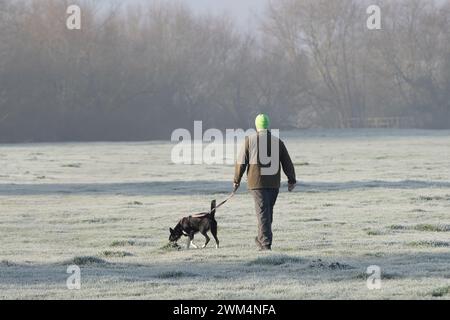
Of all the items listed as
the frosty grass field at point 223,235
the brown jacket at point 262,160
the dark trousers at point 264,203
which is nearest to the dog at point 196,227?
the frosty grass field at point 223,235

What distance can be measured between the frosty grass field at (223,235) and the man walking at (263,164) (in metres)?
0.79

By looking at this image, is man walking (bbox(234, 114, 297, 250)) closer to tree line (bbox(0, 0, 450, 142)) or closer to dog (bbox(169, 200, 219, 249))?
dog (bbox(169, 200, 219, 249))

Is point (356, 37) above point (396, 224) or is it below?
above

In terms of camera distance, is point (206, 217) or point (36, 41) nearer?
point (206, 217)

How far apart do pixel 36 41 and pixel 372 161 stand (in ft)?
148

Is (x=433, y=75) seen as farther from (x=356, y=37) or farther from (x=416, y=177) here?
(x=416, y=177)

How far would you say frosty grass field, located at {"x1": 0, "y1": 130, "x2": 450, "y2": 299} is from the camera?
44.0ft

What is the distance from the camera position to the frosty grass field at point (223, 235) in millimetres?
13422

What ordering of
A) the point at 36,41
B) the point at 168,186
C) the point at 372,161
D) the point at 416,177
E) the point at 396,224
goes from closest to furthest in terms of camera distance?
the point at 396,224
the point at 168,186
the point at 416,177
the point at 372,161
the point at 36,41

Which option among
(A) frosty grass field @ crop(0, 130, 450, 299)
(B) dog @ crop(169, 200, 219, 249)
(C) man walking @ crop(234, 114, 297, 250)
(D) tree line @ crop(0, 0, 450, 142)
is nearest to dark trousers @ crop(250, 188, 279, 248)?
(C) man walking @ crop(234, 114, 297, 250)

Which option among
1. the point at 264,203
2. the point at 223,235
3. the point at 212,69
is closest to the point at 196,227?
the point at 264,203

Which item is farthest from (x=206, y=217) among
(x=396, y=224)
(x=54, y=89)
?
(x=54, y=89)

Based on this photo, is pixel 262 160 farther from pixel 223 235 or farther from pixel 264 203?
pixel 223 235
